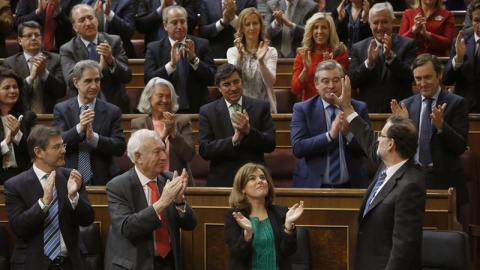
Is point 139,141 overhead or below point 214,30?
below

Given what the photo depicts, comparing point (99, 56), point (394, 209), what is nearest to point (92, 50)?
point (99, 56)

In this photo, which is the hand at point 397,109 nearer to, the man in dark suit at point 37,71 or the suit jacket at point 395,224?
the suit jacket at point 395,224

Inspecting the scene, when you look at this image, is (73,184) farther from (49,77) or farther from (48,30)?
(48,30)

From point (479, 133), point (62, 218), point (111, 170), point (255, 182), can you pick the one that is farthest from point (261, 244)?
point (479, 133)

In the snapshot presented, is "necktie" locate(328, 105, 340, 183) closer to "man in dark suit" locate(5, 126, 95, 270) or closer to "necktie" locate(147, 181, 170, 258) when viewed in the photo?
"necktie" locate(147, 181, 170, 258)

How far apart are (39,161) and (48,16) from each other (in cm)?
241

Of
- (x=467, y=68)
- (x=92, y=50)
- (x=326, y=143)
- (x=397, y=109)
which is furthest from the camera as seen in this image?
(x=92, y=50)

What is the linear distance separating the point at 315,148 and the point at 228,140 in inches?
16.2

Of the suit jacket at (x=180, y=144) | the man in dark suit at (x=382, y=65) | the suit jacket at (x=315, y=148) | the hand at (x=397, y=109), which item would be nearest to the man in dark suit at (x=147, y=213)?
the suit jacket at (x=180, y=144)

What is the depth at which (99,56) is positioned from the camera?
17.5ft

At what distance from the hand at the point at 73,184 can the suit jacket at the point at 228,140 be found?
0.83 meters

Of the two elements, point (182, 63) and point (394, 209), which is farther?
point (182, 63)

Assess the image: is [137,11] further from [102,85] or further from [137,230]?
[137,230]

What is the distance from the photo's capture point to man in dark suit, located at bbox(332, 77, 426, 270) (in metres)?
3.18
